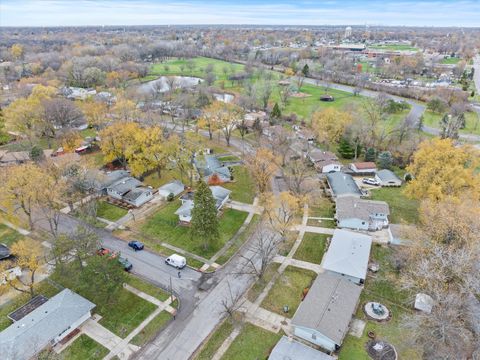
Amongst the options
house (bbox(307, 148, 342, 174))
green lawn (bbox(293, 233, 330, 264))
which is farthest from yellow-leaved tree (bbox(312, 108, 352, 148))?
green lawn (bbox(293, 233, 330, 264))

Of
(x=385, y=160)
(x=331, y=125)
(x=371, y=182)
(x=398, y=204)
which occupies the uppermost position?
(x=331, y=125)

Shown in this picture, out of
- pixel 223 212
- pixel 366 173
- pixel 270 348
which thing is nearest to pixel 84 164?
pixel 223 212

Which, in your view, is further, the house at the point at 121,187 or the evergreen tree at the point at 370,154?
the evergreen tree at the point at 370,154

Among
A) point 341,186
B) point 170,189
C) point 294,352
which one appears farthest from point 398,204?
point 170,189

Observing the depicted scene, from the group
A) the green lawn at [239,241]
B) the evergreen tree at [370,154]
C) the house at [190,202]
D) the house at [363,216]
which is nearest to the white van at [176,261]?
the green lawn at [239,241]

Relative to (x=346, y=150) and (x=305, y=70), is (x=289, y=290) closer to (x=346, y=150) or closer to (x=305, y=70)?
(x=346, y=150)

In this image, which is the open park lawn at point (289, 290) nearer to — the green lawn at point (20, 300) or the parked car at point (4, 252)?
the green lawn at point (20, 300)

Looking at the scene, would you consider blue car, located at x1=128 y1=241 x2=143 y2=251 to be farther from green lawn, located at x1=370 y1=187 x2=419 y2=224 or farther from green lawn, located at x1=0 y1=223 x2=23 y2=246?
green lawn, located at x1=370 y1=187 x2=419 y2=224
